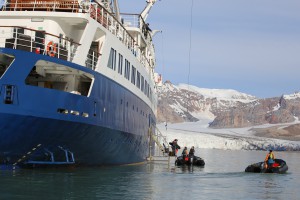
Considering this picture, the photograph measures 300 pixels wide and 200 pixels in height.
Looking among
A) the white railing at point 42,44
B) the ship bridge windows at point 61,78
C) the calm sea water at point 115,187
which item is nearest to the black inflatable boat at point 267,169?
the calm sea water at point 115,187

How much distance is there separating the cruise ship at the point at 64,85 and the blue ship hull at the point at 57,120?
0.14ft

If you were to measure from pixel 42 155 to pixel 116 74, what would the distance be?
742cm

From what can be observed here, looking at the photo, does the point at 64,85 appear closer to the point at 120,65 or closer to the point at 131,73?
the point at 120,65

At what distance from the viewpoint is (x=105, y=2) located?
33531mm

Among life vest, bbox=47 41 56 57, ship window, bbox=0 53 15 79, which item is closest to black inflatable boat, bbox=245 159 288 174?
life vest, bbox=47 41 56 57

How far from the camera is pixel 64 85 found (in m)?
26.9

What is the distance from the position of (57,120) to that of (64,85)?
352 cm

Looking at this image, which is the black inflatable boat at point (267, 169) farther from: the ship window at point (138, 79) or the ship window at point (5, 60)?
the ship window at point (5, 60)

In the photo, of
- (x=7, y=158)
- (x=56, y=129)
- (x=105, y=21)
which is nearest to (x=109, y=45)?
(x=105, y=21)

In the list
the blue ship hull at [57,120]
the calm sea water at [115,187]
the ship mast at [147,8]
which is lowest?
the calm sea water at [115,187]

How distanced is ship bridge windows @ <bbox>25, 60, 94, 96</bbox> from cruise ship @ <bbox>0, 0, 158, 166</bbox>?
51 mm

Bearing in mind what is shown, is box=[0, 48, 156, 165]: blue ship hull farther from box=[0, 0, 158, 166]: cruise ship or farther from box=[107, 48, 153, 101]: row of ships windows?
box=[107, 48, 153, 101]: row of ships windows

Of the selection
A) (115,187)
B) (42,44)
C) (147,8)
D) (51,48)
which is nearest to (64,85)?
(51,48)

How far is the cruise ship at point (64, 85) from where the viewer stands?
74.8 feet
